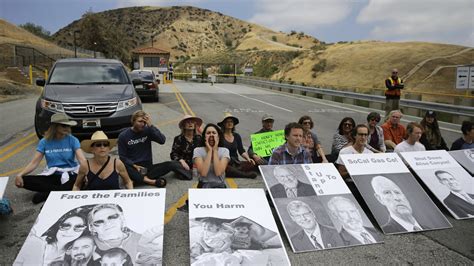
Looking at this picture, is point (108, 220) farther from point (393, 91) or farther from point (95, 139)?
point (393, 91)

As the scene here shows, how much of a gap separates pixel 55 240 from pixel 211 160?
1.91 meters

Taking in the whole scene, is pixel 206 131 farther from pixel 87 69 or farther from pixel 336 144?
pixel 87 69

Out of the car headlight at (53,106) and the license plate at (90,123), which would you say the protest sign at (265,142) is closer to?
the license plate at (90,123)

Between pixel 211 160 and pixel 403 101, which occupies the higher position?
pixel 403 101

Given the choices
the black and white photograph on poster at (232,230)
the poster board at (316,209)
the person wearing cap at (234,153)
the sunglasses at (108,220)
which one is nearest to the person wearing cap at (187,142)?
the person wearing cap at (234,153)

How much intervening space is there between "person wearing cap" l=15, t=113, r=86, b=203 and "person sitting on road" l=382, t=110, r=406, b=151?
16.9ft

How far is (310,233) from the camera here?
394cm

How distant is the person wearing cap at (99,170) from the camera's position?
4398 mm

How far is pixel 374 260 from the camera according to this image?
12.0 feet

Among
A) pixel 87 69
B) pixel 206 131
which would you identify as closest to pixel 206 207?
pixel 206 131

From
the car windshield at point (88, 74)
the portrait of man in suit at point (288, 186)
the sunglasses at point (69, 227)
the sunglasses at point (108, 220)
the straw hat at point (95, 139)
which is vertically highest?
the car windshield at point (88, 74)

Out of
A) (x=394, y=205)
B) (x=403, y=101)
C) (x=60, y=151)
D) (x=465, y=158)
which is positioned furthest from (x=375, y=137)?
(x=403, y=101)

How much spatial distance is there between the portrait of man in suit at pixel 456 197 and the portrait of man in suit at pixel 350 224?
1364mm

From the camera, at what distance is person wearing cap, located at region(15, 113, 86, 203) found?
497cm
